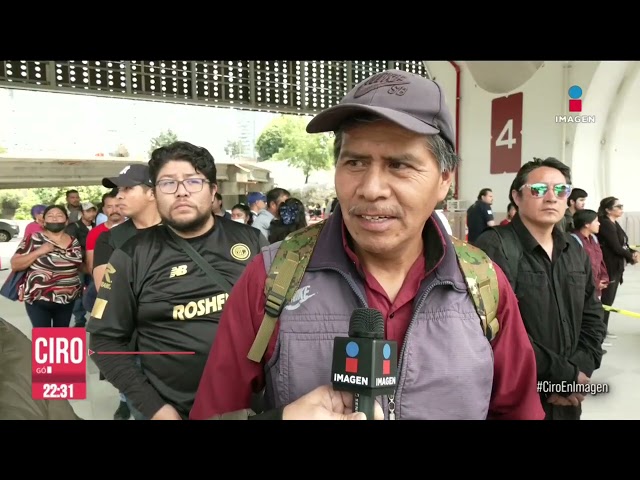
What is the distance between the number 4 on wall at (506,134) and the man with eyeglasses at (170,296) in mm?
3081

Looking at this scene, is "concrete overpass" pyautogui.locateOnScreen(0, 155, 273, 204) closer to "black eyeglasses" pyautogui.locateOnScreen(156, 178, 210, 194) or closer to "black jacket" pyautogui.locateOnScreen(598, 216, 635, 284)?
"black eyeglasses" pyautogui.locateOnScreen(156, 178, 210, 194)

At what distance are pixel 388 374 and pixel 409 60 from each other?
1607 millimetres

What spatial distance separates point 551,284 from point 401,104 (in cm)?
126

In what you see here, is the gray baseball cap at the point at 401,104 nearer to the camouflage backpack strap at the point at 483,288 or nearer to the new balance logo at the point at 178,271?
the camouflage backpack strap at the point at 483,288

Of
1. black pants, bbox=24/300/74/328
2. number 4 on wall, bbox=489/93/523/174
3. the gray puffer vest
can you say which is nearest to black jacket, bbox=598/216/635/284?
number 4 on wall, bbox=489/93/523/174

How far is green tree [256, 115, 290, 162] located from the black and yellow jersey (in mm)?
1809

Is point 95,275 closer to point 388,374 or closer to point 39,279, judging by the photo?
point 39,279

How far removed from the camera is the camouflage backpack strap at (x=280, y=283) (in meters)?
0.86

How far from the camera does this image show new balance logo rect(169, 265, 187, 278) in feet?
5.44

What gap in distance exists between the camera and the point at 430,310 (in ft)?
2.96

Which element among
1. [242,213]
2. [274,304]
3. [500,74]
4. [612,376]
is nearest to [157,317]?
[274,304]

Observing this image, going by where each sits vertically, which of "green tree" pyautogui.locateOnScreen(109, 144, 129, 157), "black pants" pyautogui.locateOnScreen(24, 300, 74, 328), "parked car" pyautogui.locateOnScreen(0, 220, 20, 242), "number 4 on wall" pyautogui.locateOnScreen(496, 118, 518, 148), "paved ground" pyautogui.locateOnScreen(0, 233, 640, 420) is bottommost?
"paved ground" pyautogui.locateOnScreen(0, 233, 640, 420)

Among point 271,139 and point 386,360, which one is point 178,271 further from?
point 271,139

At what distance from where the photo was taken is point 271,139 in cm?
377
